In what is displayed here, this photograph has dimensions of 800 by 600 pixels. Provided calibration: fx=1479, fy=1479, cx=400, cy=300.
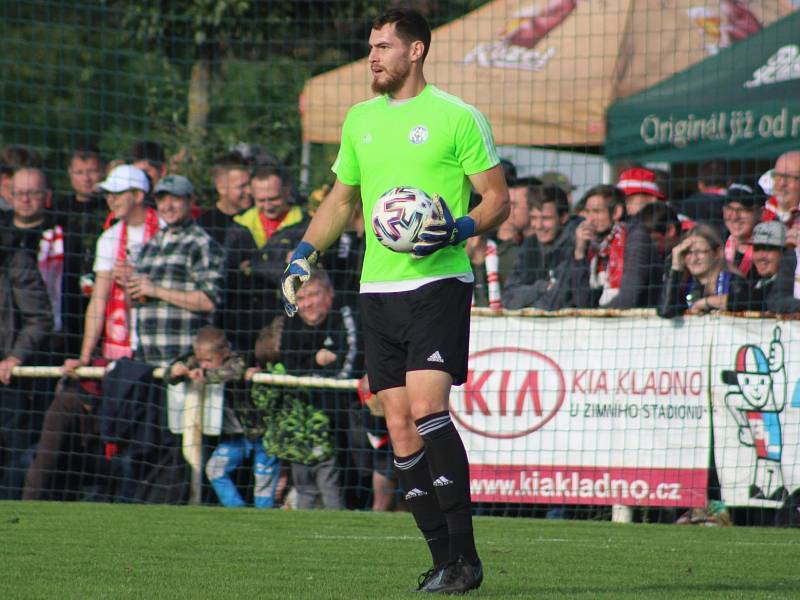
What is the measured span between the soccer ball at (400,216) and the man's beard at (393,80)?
17.6 inches

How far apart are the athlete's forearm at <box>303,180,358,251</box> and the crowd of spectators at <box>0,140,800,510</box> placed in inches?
173

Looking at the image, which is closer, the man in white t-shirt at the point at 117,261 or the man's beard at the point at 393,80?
the man's beard at the point at 393,80

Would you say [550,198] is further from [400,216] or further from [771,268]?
[400,216]

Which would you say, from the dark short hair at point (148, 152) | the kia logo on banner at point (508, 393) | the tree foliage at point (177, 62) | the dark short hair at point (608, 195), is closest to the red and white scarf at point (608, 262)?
the dark short hair at point (608, 195)

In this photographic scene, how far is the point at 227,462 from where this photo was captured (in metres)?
10.7

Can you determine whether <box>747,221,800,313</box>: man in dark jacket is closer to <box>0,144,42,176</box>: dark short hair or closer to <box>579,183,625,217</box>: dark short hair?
<box>579,183,625,217</box>: dark short hair

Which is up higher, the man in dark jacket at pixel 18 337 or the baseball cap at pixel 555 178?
the baseball cap at pixel 555 178

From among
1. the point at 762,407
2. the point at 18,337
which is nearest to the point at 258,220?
the point at 18,337

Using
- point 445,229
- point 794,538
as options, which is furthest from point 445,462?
point 794,538

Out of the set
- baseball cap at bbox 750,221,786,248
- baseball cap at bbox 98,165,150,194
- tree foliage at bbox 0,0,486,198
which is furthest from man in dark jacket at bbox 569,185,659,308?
baseball cap at bbox 98,165,150,194

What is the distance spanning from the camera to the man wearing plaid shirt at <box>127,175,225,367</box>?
35.8 ft

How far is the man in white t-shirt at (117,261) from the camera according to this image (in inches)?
443

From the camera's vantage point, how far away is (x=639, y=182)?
11.4 meters

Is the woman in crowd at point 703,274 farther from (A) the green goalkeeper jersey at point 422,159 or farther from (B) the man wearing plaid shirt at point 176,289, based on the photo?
(A) the green goalkeeper jersey at point 422,159
